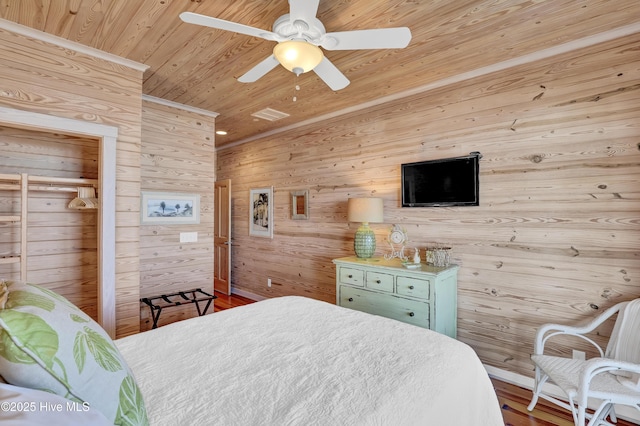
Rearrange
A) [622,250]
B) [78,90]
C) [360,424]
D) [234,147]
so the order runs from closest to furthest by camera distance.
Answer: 1. [360,424]
2. [622,250]
3. [78,90]
4. [234,147]

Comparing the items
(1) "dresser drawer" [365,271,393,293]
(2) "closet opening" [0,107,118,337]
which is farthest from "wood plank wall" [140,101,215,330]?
(1) "dresser drawer" [365,271,393,293]

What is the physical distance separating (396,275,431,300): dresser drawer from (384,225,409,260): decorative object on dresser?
430 mm

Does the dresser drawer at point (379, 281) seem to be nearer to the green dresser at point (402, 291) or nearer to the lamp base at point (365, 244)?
the green dresser at point (402, 291)

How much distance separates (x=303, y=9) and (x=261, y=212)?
352 cm

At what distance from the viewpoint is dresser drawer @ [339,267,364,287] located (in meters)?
2.96

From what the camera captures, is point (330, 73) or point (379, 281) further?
point (379, 281)

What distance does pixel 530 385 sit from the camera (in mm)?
2441

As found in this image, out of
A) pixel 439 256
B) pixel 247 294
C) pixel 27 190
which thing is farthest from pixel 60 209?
pixel 439 256

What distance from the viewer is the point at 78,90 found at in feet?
7.58

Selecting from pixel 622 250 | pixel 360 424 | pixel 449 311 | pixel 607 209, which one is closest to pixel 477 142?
pixel 607 209

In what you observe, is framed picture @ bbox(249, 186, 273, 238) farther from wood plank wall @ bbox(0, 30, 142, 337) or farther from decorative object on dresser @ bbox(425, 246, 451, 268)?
decorative object on dresser @ bbox(425, 246, 451, 268)

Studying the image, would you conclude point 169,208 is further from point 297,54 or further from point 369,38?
point 369,38

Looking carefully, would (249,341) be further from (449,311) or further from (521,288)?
(521,288)

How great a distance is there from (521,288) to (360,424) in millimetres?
2144
